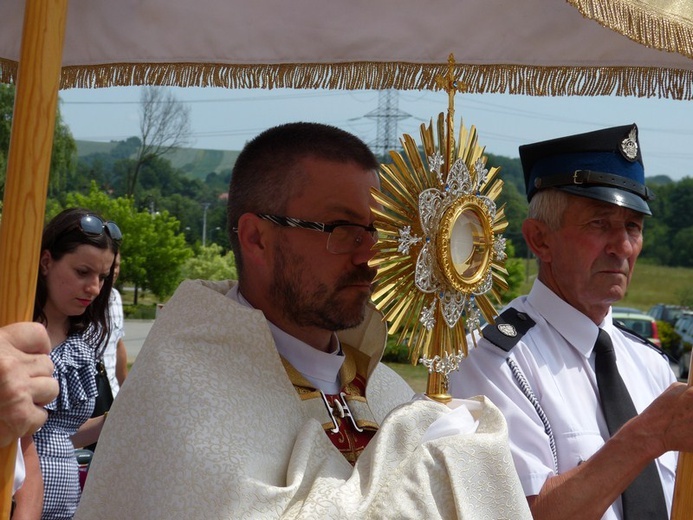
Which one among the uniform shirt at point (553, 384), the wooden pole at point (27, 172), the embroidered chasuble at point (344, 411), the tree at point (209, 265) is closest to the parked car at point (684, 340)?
the tree at point (209, 265)

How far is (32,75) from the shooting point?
1870 millimetres

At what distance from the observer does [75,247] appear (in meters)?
4.05

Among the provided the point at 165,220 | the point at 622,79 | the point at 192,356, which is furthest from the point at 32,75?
the point at 165,220

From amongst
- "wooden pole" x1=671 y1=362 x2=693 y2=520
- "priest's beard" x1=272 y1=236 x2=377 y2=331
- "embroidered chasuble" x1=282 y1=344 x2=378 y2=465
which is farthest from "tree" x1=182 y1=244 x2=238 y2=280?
"wooden pole" x1=671 y1=362 x2=693 y2=520

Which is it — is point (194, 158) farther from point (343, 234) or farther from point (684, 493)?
point (684, 493)

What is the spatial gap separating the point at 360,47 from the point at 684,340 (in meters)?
16.5

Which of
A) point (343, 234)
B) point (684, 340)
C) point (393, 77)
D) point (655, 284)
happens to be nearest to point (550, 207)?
point (393, 77)

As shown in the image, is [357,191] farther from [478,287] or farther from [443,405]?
[443,405]

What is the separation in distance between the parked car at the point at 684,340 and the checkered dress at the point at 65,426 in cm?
1459

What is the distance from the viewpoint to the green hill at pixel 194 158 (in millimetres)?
31000

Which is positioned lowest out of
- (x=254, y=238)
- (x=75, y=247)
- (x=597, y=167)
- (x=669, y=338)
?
(x=669, y=338)

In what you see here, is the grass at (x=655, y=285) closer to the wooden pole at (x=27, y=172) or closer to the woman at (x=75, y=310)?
the woman at (x=75, y=310)

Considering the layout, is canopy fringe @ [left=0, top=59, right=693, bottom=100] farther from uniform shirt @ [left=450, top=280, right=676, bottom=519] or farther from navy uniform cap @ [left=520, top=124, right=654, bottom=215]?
uniform shirt @ [left=450, top=280, right=676, bottom=519]

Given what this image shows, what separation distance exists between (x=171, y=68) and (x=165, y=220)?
65.9 feet
